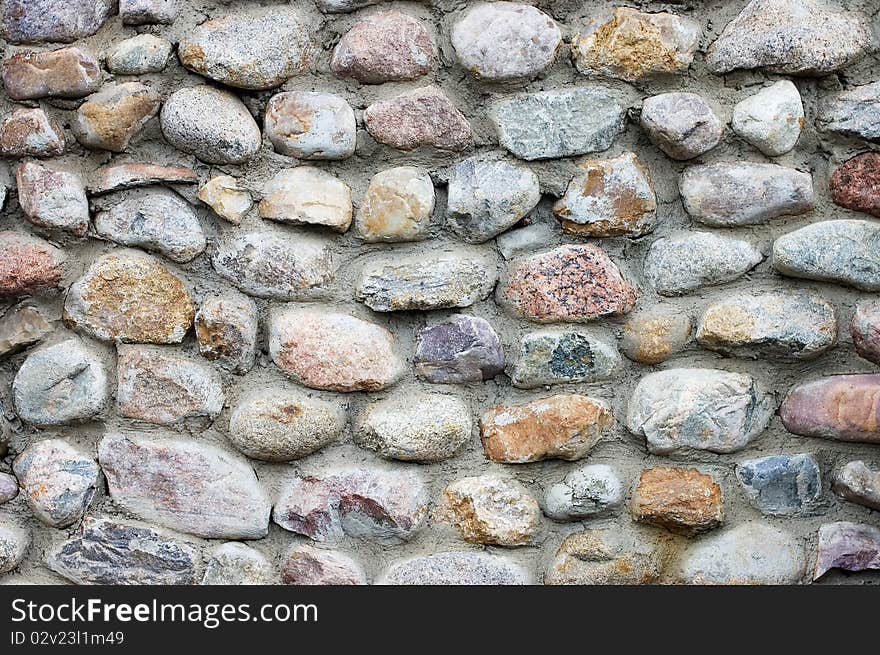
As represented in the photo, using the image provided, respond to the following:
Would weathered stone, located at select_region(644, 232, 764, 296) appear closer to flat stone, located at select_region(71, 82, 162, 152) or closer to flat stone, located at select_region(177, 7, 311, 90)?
flat stone, located at select_region(177, 7, 311, 90)

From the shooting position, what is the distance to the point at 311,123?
1365 mm

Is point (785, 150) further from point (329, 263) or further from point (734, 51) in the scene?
point (329, 263)

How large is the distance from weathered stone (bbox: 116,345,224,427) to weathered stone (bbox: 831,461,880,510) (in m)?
0.95

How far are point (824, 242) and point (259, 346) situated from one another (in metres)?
0.86

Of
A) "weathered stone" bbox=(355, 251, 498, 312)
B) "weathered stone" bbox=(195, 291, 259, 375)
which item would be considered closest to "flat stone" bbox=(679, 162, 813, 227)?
"weathered stone" bbox=(355, 251, 498, 312)

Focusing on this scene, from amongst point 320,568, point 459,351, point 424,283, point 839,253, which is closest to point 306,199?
point 424,283

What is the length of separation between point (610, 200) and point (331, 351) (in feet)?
1.58

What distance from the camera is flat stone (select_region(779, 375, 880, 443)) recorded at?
132cm

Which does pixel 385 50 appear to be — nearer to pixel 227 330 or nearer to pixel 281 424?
pixel 227 330

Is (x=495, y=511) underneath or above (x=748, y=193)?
underneath

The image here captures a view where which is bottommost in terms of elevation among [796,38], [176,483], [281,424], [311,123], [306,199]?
[176,483]

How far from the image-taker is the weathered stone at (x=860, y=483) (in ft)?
4.37

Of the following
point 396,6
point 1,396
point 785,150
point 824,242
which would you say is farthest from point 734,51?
point 1,396

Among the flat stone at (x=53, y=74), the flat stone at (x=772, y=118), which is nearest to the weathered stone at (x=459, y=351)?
the flat stone at (x=772, y=118)
